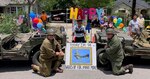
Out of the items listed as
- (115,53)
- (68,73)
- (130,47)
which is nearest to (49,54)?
(68,73)

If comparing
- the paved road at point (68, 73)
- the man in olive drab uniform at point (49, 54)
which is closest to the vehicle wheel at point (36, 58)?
the paved road at point (68, 73)

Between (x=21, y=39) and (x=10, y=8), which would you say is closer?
(x=21, y=39)

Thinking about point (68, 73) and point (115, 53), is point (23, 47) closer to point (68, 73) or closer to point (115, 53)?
point (68, 73)

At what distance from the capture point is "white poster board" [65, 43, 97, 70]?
1007cm

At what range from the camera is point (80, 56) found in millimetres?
10211

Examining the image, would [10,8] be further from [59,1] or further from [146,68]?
[146,68]

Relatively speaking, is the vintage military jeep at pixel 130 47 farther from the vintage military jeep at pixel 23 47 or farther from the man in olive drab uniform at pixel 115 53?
the vintage military jeep at pixel 23 47

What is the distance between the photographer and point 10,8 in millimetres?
46406

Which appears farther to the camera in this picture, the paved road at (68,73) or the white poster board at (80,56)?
the white poster board at (80,56)

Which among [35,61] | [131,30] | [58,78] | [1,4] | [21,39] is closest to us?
[58,78]

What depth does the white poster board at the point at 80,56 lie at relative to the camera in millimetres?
10070

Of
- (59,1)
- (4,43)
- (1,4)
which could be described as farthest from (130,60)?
(59,1)

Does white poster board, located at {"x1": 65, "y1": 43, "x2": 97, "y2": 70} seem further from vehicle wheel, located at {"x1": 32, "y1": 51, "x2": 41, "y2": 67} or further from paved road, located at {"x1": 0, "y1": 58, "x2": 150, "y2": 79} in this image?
vehicle wheel, located at {"x1": 32, "y1": 51, "x2": 41, "y2": 67}

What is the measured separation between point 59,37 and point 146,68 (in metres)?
2.98
